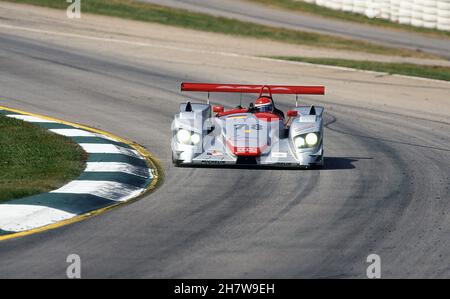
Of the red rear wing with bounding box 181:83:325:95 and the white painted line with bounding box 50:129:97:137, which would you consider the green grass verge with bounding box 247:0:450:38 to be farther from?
the red rear wing with bounding box 181:83:325:95

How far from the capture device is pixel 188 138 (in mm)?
16781

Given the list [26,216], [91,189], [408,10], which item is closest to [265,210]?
[91,189]

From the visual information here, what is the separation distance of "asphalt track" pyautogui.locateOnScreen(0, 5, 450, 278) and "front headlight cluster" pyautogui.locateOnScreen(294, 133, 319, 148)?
446 millimetres

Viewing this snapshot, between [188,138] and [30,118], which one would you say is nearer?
[188,138]

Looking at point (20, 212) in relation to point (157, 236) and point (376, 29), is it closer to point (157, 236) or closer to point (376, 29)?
point (157, 236)

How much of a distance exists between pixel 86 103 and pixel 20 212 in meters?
9.99

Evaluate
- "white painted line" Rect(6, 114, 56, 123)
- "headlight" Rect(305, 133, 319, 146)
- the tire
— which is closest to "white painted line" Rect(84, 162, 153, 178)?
the tire

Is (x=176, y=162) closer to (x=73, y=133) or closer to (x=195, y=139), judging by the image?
(x=195, y=139)

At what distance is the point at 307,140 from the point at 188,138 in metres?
1.83

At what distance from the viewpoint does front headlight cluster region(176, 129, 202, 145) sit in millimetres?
16750

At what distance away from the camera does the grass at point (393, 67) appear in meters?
29.7

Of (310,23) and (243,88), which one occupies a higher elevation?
(243,88)

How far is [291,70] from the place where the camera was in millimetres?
29094
